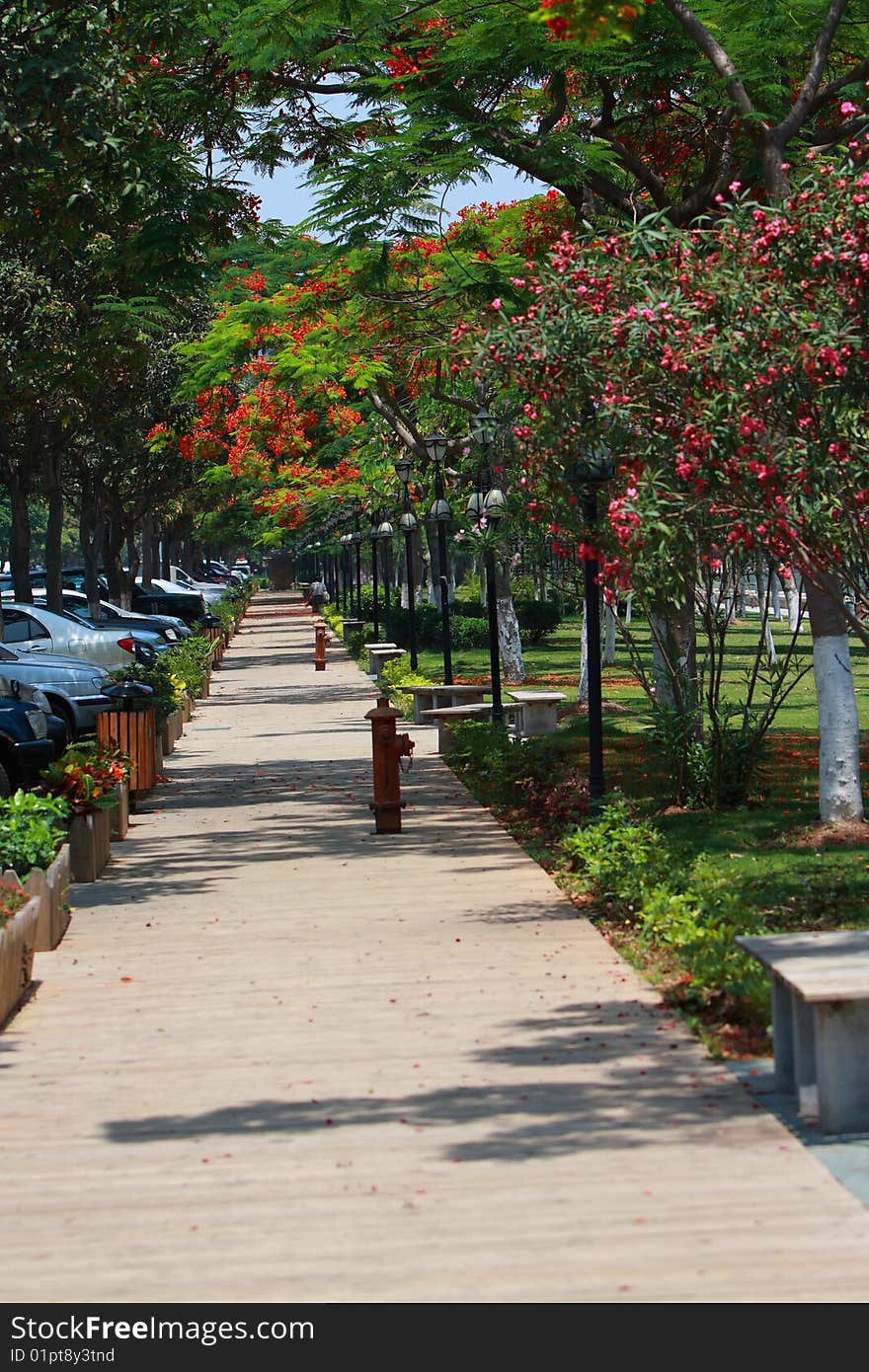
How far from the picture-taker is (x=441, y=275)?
19844 mm

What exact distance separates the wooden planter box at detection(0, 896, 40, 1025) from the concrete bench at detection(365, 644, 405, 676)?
90.4 feet

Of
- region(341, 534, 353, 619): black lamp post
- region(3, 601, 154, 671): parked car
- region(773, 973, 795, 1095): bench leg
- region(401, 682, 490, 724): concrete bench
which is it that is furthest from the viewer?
region(341, 534, 353, 619): black lamp post

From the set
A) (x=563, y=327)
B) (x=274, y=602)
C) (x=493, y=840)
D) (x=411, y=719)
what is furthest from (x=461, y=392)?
(x=274, y=602)

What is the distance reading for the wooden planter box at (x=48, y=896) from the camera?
11.3 m

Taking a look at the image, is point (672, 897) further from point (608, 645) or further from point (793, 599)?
point (793, 599)

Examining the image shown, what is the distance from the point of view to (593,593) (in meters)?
15.1

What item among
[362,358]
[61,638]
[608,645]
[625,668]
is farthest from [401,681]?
[608,645]

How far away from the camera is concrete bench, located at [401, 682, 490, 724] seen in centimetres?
2839

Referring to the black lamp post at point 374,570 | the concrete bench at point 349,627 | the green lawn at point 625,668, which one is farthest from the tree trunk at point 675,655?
the concrete bench at point 349,627

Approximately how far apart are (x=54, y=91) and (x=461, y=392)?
17.4 metres

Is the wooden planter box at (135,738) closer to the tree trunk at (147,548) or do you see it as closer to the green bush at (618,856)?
the green bush at (618,856)

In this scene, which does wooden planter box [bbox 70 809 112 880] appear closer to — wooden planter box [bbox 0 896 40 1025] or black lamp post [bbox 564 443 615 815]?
wooden planter box [bbox 0 896 40 1025]

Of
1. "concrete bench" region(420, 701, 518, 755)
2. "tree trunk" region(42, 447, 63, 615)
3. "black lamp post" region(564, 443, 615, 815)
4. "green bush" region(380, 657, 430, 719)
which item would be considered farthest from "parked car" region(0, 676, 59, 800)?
"tree trunk" region(42, 447, 63, 615)

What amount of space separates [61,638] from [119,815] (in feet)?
46.6
